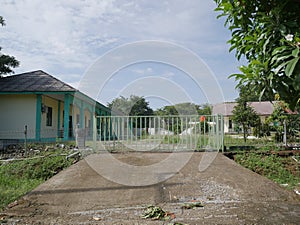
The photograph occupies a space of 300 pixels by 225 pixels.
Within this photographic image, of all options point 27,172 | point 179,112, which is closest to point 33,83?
point 27,172

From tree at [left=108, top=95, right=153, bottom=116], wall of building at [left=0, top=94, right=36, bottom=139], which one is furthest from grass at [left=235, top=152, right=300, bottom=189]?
wall of building at [left=0, top=94, right=36, bottom=139]

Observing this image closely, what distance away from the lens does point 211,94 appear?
7348 millimetres

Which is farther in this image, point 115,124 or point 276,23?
point 115,124

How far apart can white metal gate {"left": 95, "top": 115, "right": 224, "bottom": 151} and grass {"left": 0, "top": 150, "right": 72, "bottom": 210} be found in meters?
1.47

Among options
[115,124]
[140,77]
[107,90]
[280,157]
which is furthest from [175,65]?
[280,157]

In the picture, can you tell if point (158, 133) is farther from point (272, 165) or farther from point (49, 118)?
point (49, 118)

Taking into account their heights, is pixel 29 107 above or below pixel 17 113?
above

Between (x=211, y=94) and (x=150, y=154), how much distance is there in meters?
2.56

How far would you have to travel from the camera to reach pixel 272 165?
650 cm

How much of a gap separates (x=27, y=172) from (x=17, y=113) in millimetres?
7027

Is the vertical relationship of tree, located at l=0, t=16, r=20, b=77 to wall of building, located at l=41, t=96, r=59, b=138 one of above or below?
above

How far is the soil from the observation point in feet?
9.26

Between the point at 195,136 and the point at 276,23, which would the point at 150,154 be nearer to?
the point at 195,136

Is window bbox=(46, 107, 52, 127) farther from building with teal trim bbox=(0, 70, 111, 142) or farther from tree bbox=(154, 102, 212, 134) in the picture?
tree bbox=(154, 102, 212, 134)
